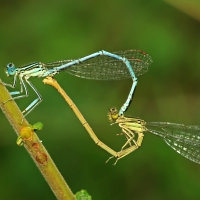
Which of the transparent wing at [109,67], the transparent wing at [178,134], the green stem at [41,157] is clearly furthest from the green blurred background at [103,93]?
the green stem at [41,157]

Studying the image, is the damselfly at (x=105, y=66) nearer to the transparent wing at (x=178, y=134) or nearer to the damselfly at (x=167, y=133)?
the damselfly at (x=167, y=133)

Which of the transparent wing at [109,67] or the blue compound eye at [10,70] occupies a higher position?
the blue compound eye at [10,70]

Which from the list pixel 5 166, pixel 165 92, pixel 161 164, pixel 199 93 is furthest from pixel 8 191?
pixel 199 93

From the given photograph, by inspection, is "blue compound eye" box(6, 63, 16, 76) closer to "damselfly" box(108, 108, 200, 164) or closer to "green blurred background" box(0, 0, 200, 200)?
"damselfly" box(108, 108, 200, 164)

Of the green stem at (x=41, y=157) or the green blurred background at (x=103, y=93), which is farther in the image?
the green blurred background at (x=103, y=93)

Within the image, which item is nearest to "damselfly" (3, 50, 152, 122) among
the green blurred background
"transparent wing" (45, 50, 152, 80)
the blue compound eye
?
"transparent wing" (45, 50, 152, 80)

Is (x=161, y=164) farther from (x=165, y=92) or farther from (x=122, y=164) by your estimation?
(x=165, y=92)

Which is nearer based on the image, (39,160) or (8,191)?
(39,160)
